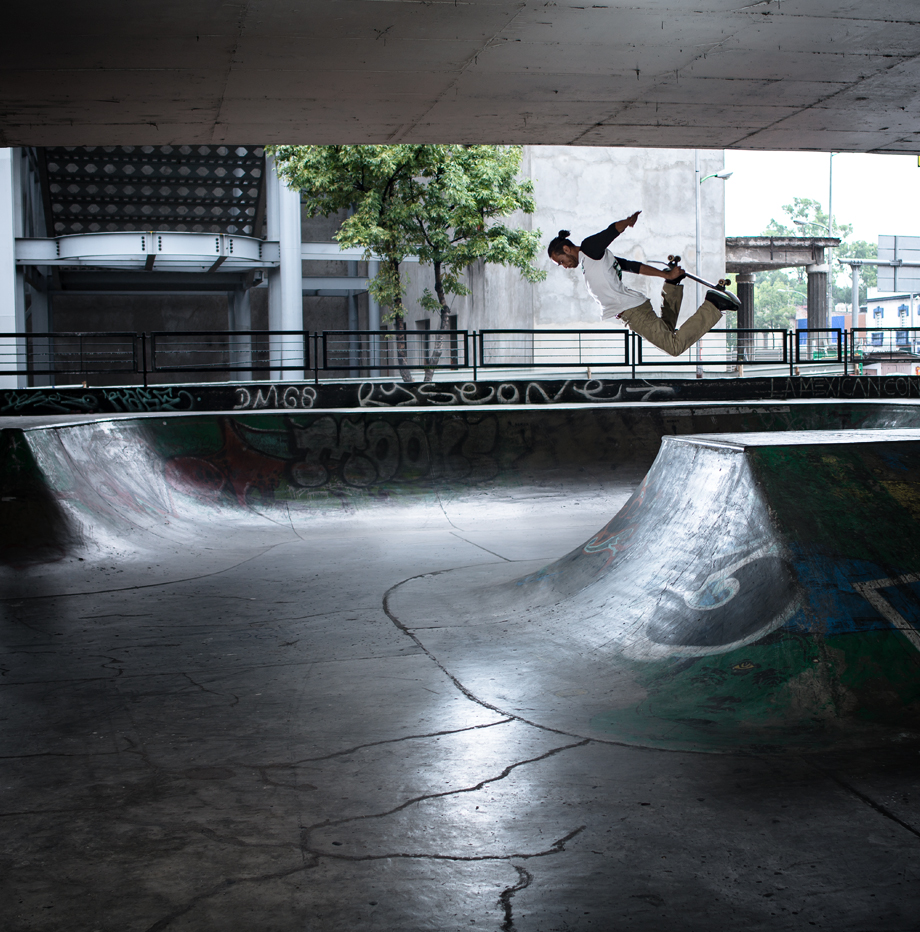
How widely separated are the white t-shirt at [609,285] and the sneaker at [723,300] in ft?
1.75

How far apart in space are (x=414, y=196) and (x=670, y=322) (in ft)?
57.6

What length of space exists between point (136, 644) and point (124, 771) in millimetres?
1918

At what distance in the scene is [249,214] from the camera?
36.1 meters

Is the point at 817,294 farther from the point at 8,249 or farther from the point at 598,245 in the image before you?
the point at 598,245

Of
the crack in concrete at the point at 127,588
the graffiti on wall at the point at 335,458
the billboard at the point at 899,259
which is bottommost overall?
the crack in concrete at the point at 127,588

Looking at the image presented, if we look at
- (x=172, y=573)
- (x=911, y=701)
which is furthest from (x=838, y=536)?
(x=172, y=573)

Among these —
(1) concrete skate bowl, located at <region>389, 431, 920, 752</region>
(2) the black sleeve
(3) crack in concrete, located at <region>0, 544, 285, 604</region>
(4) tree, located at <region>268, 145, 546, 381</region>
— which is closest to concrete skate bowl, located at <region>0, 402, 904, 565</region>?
(3) crack in concrete, located at <region>0, 544, 285, 604</region>

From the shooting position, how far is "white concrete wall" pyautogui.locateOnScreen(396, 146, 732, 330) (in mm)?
28891

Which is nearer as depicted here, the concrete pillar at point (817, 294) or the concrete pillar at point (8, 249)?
the concrete pillar at point (8, 249)

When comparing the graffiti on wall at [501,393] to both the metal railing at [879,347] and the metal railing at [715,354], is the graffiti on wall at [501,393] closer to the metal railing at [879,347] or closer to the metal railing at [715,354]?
the metal railing at [715,354]

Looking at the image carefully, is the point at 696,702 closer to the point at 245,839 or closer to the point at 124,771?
the point at 245,839

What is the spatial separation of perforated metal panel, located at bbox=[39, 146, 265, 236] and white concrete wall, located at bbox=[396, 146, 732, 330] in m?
9.75

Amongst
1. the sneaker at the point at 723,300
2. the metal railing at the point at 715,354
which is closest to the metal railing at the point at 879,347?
the metal railing at the point at 715,354

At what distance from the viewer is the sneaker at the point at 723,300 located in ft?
22.0
